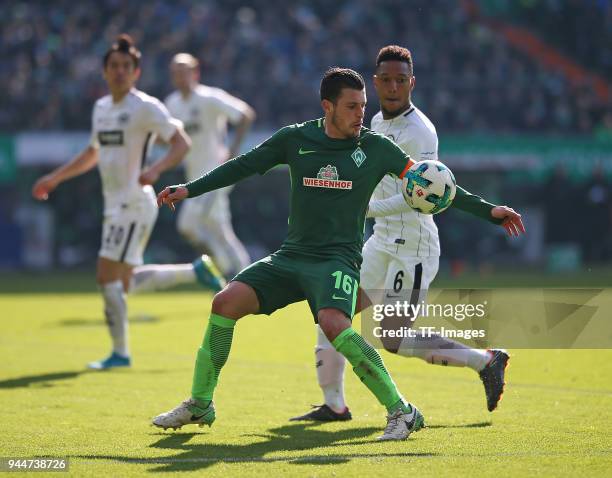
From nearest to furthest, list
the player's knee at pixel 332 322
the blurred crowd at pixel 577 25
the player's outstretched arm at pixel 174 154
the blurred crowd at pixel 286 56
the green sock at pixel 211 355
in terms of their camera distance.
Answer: the player's knee at pixel 332 322, the green sock at pixel 211 355, the player's outstretched arm at pixel 174 154, the blurred crowd at pixel 286 56, the blurred crowd at pixel 577 25

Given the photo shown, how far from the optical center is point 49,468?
569cm

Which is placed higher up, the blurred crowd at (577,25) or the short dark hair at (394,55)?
the blurred crowd at (577,25)

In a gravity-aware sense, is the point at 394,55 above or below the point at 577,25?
below

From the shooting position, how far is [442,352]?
24.9ft

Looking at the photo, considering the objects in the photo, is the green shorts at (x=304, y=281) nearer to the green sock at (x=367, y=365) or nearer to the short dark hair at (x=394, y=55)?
the green sock at (x=367, y=365)

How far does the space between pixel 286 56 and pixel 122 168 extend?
20.1 metres

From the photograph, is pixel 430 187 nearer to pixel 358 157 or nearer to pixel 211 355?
pixel 358 157

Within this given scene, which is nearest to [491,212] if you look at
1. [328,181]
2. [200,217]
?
[328,181]

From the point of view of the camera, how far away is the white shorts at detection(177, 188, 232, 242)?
53.2 feet

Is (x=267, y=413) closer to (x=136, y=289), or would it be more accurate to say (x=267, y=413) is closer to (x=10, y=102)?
(x=136, y=289)

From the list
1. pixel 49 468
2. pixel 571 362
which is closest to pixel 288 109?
pixel 571 362

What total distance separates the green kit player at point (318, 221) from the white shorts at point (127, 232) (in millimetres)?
3865

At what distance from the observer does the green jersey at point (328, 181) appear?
6656mm

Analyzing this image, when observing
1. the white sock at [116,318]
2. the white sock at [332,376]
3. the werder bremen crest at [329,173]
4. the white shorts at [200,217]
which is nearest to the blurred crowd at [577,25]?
the white shorts at [200,217]
